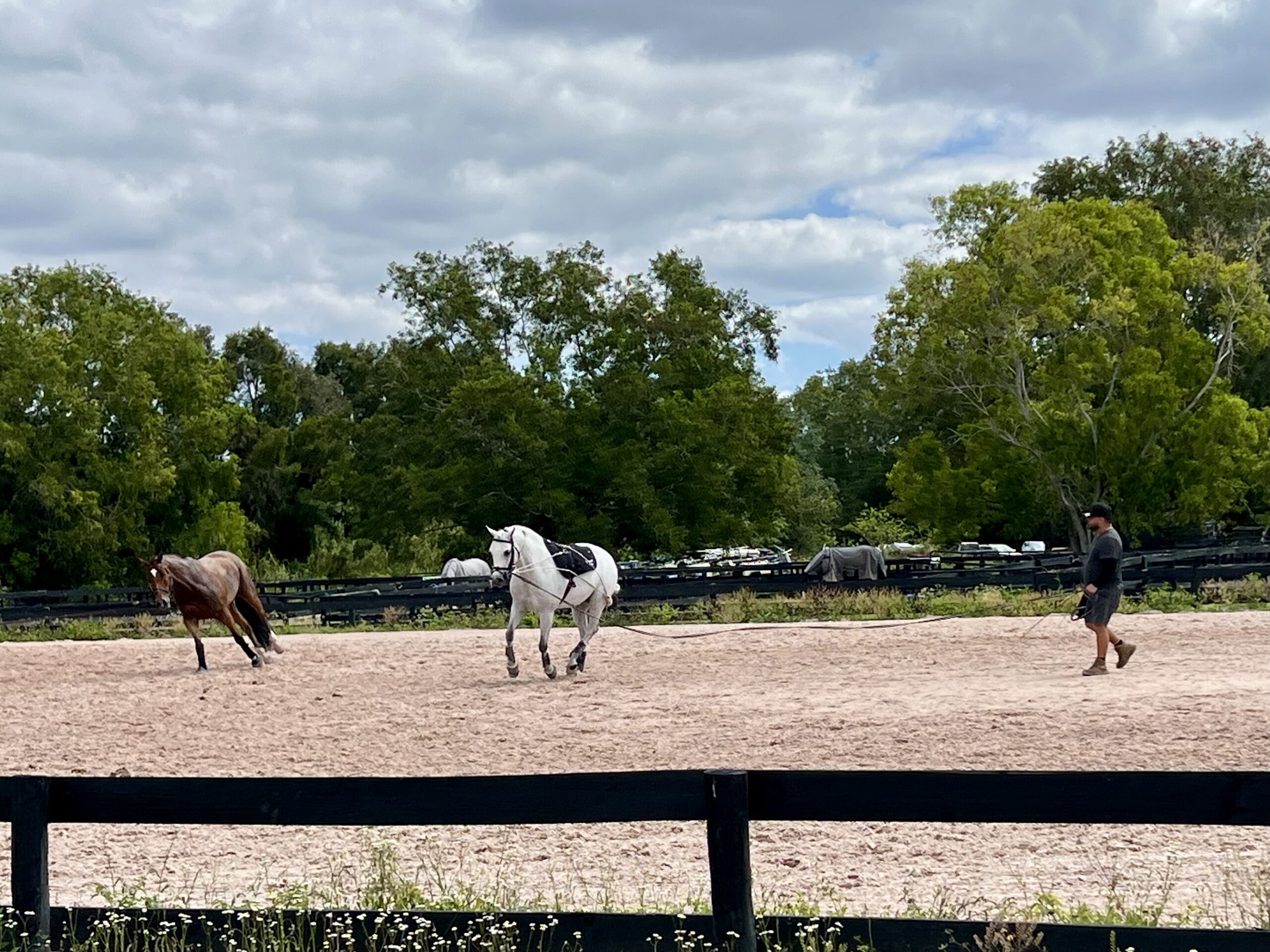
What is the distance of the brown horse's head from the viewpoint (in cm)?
2031

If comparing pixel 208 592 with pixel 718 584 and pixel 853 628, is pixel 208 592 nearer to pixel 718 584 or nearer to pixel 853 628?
pixel 853 628

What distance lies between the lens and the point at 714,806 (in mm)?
4859

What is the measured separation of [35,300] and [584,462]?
2343 centimetres

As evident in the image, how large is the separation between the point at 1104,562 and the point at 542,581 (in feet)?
21.2

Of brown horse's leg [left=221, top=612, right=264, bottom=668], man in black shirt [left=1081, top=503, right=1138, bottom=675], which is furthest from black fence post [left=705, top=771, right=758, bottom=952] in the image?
brown horse's leg [left=221, top=612, right=264, bottom=668]

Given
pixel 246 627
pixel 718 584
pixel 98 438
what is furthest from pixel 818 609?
pixel 98 438

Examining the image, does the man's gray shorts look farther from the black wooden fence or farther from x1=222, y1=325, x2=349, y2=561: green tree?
x1=222, y1=325, x2=349, y2=561: green tree

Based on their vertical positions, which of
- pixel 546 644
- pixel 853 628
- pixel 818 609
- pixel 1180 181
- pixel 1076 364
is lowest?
pixel 853 628

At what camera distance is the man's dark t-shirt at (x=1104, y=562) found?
48.0 feet

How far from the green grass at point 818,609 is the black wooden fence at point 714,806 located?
19.5 meters

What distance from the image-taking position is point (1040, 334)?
41.1 m

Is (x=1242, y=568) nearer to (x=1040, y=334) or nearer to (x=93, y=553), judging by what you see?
(x=1040, y=334)

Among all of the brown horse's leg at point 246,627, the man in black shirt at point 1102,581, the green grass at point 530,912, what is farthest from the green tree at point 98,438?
the green grass at point 530,912

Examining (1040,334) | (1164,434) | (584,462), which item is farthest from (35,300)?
(1164,434)
